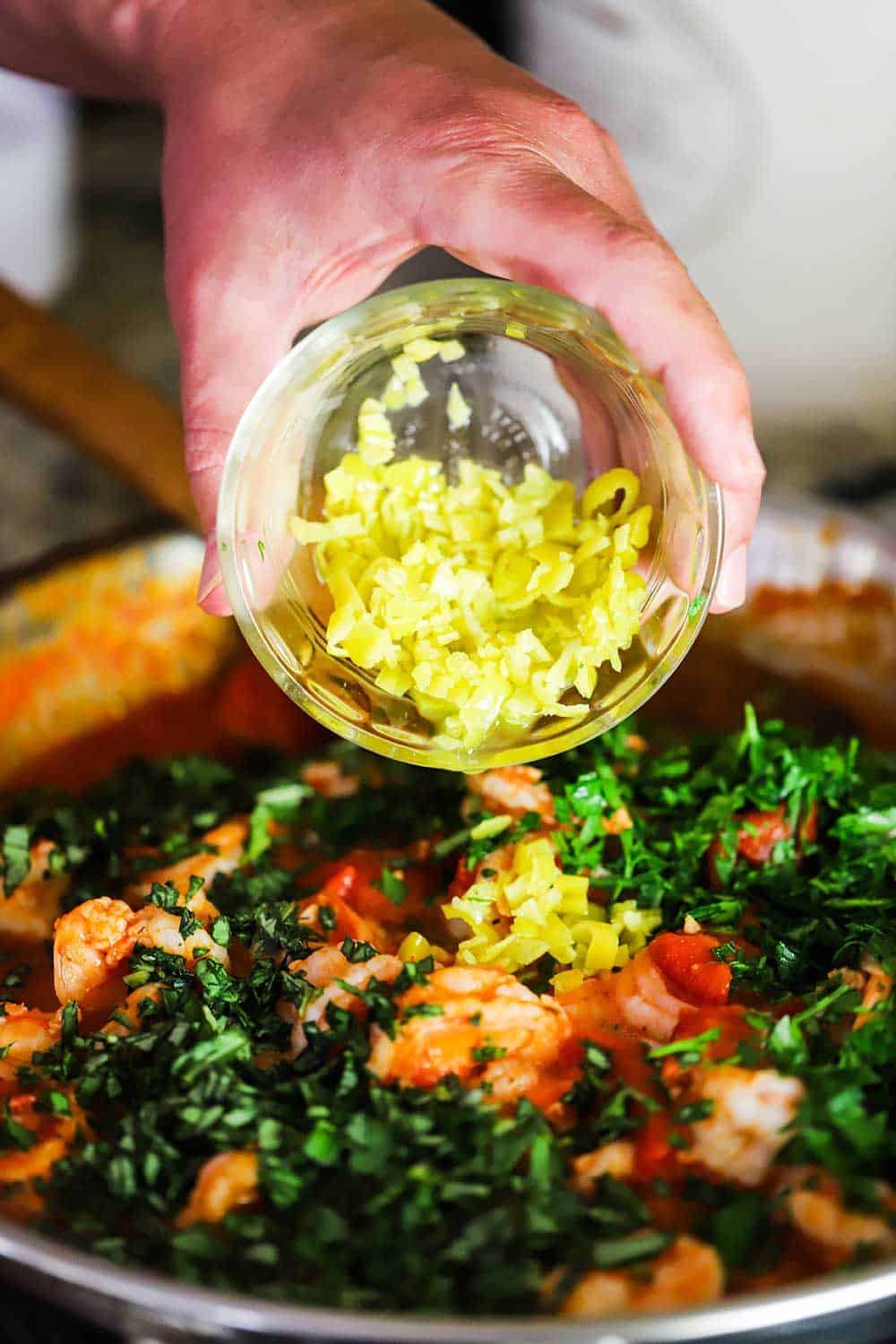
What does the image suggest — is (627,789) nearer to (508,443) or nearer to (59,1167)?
(508,443)

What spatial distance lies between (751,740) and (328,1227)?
2.68 ft

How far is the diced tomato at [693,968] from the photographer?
1213 millimetres

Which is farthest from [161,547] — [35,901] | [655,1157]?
[655,1157]

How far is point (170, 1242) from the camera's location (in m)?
0.98

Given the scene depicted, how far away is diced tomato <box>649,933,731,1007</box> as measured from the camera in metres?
1.21

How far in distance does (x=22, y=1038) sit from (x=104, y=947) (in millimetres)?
117

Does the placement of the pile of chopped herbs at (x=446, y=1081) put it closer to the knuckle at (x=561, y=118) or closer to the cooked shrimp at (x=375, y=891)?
the cooked shrimp at (x=375, y=891)

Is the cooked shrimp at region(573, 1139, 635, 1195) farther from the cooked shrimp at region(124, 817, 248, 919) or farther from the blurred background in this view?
the blurred background

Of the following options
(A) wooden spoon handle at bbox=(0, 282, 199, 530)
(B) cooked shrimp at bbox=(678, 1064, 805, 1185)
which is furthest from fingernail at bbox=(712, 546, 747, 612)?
(A) wooden spoon handle at bbox=(0, 282, 199, 530)

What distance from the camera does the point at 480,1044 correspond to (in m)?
1.12

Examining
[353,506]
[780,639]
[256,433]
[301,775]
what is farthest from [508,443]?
[780,639]

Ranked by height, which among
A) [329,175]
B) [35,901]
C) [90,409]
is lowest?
[35,901]

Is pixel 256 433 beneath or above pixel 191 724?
above

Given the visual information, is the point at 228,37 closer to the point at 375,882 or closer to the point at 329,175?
the point at 329,175
